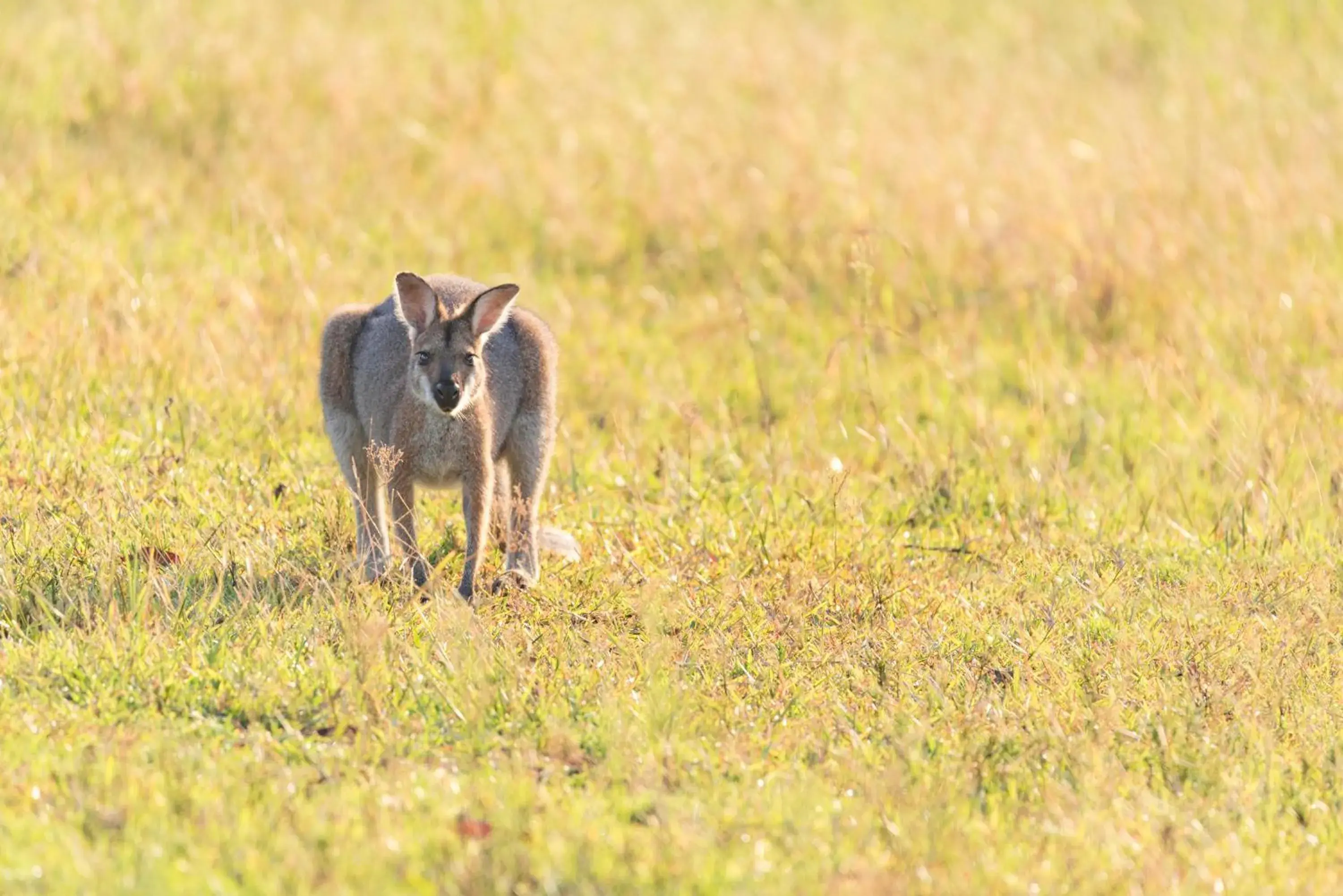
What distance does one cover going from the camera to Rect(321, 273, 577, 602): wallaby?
19.5ft

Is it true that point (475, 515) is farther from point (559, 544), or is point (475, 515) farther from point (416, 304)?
point (416, 304)

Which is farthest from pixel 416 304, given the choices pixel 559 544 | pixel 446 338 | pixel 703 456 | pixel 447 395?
pixel 703 456

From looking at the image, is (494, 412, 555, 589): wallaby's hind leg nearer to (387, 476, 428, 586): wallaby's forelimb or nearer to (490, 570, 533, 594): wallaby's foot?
(490, 570, 533, 594): wallaby's foot

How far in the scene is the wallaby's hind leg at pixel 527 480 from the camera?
6.11m

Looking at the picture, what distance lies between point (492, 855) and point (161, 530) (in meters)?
2.47

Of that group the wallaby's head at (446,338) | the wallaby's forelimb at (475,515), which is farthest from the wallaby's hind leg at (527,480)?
the wallaby's head at (446,338)

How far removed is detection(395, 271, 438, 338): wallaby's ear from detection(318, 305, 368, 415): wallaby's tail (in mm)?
507

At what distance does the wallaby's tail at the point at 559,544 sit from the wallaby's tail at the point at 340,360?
0.83 m

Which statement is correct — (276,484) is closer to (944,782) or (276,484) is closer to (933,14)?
(944,782)

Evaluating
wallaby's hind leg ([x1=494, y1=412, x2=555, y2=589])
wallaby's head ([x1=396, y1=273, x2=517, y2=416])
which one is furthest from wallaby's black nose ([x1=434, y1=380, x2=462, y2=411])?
wallaby's hind leg ([x1=494, y1=412, x2=555, y2=589])

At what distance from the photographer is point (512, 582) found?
5.88 m

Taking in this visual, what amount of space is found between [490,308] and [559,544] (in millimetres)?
862

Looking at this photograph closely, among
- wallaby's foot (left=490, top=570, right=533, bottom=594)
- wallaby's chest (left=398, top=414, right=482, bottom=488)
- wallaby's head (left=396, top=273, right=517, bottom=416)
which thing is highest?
wallaby's head (left=396, top=273, right=517, bottom=416)

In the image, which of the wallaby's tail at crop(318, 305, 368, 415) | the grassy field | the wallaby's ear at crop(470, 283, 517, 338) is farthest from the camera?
the wallaby's tail at crop(318, 305, 368, 415)
